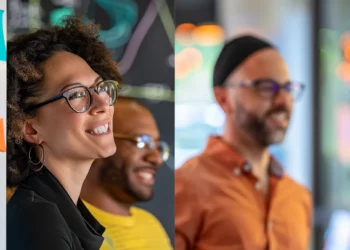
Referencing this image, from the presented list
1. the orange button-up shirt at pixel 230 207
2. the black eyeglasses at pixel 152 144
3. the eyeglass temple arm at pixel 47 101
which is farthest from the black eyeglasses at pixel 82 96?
the orange button-up shirt at pixel 230 207

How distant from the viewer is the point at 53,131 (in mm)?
2281

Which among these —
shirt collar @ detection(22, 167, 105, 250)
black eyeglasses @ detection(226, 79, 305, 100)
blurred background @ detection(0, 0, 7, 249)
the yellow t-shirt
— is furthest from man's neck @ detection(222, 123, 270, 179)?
blurred background @ detection(0, 0, 7, 249)

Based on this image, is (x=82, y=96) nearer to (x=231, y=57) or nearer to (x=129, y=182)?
(x=129, y=182)

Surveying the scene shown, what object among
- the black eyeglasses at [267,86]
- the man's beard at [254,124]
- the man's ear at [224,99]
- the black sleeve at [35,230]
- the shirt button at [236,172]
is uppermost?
the black eyeglasses at [267,86]

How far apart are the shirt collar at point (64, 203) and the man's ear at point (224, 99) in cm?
146

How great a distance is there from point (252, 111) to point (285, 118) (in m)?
0.23

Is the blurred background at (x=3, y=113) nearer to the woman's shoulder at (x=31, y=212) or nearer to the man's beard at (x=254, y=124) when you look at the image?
the woman's shoulder at (x=31, y=212)

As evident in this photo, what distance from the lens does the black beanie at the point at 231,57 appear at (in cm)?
363

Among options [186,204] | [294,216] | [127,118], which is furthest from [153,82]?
[294,216]

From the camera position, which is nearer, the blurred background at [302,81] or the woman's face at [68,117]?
the woman's face at [68,117]

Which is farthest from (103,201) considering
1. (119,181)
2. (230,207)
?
(230,207)

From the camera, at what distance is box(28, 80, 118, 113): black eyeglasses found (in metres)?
2.28

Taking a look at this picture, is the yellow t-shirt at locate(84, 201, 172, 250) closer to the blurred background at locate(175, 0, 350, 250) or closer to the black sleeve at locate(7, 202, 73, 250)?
the black sleeve at locate(7, 202, 73, 250)

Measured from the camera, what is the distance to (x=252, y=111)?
3697mm
